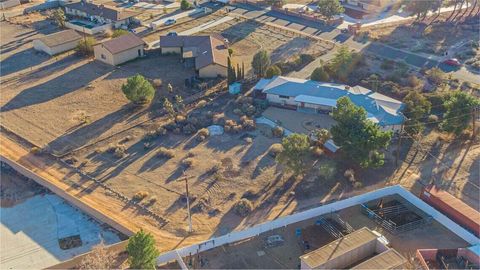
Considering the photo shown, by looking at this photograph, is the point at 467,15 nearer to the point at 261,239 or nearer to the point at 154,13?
the point at 154,13

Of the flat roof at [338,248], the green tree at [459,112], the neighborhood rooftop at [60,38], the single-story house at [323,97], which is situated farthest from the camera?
the neighborhood rooftop at [60,38]

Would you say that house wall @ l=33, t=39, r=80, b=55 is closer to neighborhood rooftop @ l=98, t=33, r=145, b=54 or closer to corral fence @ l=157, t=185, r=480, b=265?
neighborhood rooftop @ l=98, t=33, r=145, b=54

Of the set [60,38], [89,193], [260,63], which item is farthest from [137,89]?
[60,38]

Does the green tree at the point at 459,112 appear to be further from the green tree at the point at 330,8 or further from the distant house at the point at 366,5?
the distant house at the point at 366,5

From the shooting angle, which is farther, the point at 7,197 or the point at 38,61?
the point at 38,61

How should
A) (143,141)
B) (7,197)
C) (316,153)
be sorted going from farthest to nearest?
(143,141)
(316,153)
(7,197)

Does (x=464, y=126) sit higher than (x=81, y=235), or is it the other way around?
(x=464, y=126)

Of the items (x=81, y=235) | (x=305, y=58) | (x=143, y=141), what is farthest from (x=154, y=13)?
(x=81, y=235)

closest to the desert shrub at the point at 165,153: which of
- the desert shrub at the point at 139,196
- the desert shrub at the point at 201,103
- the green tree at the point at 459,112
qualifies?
the desert shrub at the point at 139,196
